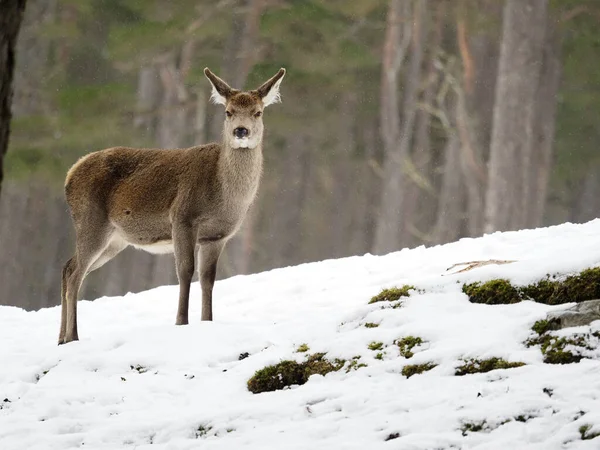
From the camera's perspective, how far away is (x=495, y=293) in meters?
7.39

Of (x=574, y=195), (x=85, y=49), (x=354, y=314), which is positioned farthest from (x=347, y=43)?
(x=354, y=314)

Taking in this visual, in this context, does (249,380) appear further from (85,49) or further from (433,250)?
(85,49)

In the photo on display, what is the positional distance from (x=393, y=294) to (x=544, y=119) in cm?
1771

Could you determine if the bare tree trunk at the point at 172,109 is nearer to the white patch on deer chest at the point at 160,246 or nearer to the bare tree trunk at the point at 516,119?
the bare tree trunk at the point at 516,119

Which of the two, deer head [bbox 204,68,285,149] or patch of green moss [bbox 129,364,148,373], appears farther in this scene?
deer head [bbox 204,68,285,149]

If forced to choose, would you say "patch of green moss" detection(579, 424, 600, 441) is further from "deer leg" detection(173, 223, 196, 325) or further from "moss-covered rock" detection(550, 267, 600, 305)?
"deer leg" detection(173, 223, 196, 325)

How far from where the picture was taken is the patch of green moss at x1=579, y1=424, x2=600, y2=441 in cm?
524

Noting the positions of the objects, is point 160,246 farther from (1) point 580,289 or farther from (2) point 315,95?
(2) point 315,95

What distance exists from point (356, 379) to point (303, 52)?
793 inches

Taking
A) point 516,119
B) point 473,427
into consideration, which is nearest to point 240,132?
point 473,427

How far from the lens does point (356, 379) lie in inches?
262

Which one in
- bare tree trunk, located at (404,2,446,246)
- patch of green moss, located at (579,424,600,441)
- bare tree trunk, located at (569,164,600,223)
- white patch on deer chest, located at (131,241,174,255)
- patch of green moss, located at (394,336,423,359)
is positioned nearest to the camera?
patch of green moss, located at (579,424,600,441)

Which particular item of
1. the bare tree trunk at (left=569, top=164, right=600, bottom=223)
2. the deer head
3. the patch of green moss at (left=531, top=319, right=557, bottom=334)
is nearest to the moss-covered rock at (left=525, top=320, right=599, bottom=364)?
the patch of green moss at (left=531, top=319, right=557, bottom=334)

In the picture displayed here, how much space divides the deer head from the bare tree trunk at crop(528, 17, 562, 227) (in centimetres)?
1130
